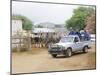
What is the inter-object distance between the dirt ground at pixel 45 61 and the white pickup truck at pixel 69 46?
0.18ft

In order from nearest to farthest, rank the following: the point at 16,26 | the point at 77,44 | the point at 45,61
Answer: the point at 16,26 < the point at 45,61 < the point at 77,44

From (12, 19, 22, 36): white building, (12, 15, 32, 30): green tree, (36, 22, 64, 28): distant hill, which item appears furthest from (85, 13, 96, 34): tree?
(12, 19, 22, 36): white building

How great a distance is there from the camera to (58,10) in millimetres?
2545

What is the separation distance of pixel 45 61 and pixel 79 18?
26.8 inches

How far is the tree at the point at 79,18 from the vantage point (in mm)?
2586

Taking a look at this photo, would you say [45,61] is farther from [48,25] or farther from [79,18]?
[79,18]

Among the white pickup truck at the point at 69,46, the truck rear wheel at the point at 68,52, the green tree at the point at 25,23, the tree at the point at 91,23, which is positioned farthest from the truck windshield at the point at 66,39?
the green tree at the point at 25,23

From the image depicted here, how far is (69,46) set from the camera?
258cm

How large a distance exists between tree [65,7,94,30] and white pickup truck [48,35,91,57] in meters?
0.14

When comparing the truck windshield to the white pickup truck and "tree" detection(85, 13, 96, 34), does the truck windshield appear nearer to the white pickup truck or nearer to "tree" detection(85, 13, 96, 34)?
the white pickup truck

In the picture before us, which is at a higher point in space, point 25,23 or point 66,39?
point 25,23

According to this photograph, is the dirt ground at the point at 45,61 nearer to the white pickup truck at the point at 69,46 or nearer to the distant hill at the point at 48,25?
the white pickup truck at the point at 69,46

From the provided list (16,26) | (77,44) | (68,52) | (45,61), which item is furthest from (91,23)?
(16,26)

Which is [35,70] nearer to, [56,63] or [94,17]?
[56,63]
